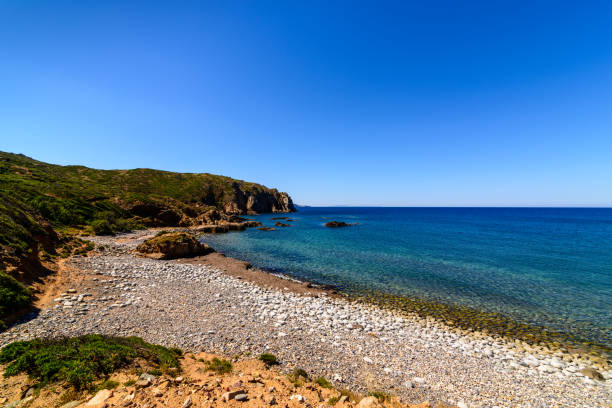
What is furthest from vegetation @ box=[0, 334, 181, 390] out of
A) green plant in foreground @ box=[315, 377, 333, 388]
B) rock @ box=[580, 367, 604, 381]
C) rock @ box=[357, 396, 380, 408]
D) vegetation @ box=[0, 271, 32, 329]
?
rock @ box=[580, 367, 604, 381]

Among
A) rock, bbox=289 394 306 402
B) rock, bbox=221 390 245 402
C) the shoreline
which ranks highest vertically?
rock, bbox=221 390 245 402

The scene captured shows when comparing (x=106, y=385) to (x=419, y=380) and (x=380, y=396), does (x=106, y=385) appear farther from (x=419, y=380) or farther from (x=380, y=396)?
(x=419, y=380)

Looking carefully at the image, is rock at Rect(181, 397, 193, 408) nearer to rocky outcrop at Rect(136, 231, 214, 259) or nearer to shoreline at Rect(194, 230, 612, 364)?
shoreline at Rect(194, 230, 612, 364)

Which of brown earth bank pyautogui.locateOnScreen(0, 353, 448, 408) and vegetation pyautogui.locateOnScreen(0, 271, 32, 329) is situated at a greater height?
vegetation pyautogui.locateOnScreen(0, 271, 32, 329)

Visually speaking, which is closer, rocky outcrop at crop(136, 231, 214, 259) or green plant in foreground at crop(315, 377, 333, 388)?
green plant in foreground at crop(315, 377, 333, 388)

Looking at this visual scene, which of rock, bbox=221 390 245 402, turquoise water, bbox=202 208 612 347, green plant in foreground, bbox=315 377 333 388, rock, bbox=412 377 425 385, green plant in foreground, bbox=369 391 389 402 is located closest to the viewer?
rock, bbox=221 390 245 402

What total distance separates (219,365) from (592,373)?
18.3m

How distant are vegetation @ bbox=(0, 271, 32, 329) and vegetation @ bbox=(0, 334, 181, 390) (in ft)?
14.8

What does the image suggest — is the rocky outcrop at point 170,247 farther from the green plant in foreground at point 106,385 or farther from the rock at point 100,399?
the rock at point 100,399

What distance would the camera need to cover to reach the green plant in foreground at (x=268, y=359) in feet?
33.1

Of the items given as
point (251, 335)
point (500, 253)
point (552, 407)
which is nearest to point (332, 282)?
point (251, 335)

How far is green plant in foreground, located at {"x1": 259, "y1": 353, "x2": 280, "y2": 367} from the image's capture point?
1008cm

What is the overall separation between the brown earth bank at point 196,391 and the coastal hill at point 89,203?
516 inches

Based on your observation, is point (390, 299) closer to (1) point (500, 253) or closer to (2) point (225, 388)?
(2) point (225, 388)
